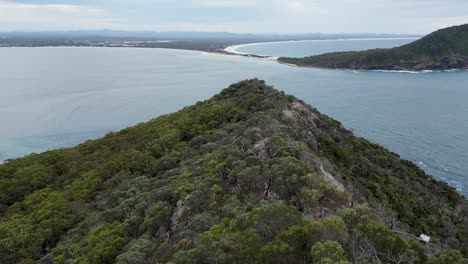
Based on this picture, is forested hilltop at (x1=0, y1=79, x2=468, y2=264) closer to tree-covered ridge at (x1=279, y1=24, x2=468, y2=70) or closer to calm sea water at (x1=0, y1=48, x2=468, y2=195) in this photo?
calm sea water at (x1=0, y1=48, x2=468, y2=195)

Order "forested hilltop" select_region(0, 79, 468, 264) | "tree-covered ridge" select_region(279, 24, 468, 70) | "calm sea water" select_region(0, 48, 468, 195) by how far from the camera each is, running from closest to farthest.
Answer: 1. "forested hilltop" select_region(0, 79, 468, 264)
2. "calm sea water" select_region(0, 48, 468, 195)
3. "tree-covered ridge" select_region(279, 24, 468, 70)

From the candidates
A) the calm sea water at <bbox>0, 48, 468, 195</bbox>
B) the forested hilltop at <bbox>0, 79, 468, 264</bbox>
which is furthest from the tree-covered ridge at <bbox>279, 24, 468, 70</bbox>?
the forested hilltop at <bbox>0, 79, 468, 264</bbox>

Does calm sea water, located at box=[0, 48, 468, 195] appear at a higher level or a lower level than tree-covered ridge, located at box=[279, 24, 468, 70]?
lower

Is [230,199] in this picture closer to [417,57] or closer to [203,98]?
[203,98]

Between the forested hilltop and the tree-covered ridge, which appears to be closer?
the forested hilltop

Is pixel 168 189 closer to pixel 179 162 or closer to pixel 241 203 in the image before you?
pixel 241 203

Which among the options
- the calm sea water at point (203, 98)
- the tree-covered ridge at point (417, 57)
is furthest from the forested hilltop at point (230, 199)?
the tree-covered ridge at point (417, 57)

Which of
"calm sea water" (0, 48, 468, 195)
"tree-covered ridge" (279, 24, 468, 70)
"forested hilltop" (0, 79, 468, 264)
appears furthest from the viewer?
"tree-covered ridge" (279, 24, 468, 70)
